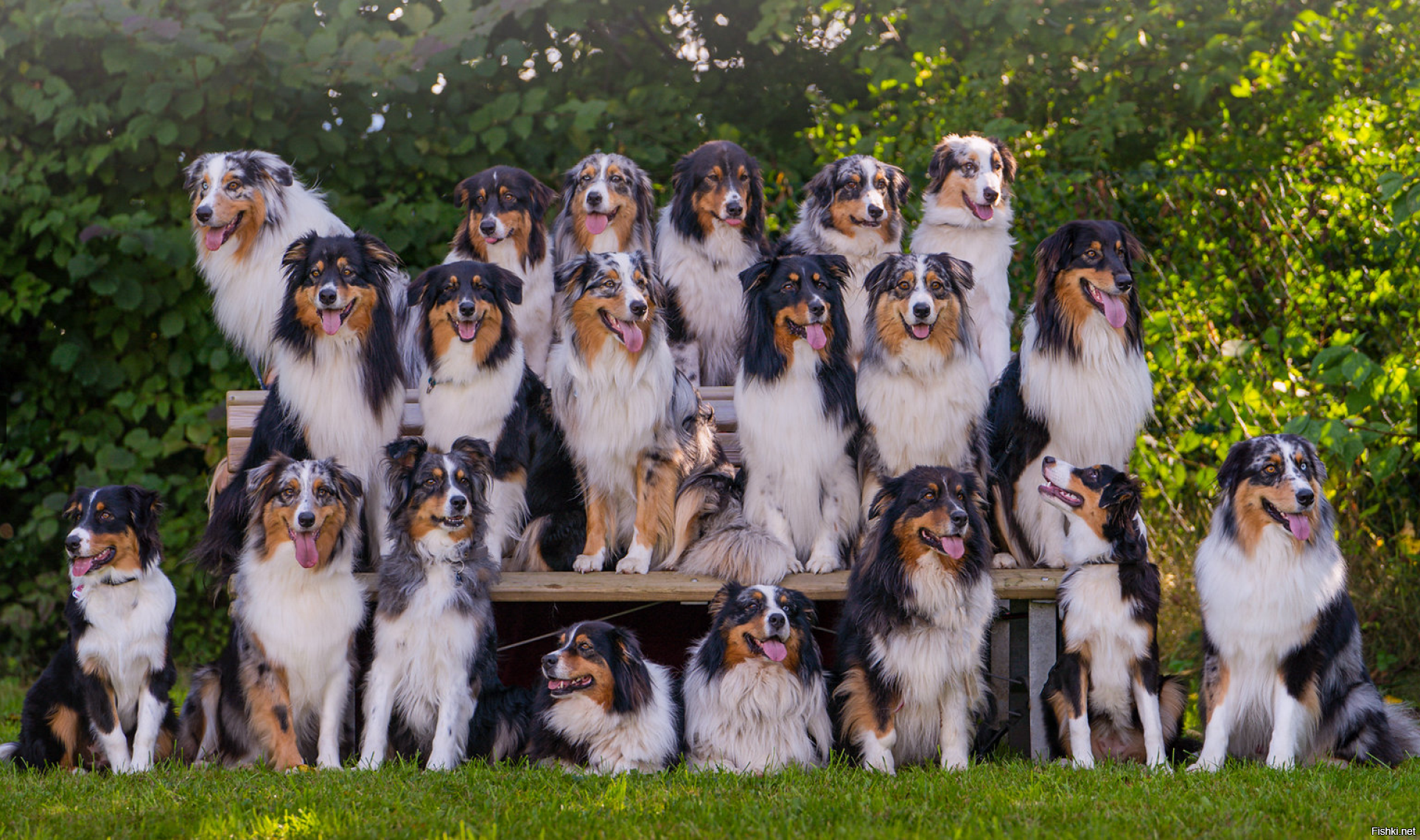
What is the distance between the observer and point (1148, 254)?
678cm

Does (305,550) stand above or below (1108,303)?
below

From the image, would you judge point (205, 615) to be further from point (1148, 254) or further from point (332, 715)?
point (1148, 254)

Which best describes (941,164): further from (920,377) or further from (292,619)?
(292,619)

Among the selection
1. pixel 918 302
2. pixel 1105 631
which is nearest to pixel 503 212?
pixel 918 302

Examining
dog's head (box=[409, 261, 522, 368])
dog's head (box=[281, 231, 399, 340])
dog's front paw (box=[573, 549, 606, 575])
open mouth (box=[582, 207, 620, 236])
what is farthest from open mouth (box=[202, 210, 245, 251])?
dog's front paw (box=[573, 549, 606, 575])

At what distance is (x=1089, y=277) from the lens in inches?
192

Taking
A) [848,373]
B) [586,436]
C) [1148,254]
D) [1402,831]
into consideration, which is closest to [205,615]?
[586,436]

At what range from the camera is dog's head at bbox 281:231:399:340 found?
191 inches

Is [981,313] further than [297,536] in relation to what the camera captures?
Yes

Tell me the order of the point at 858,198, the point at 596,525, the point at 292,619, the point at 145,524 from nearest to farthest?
1. the point at 292,619
2. the point at 145,524
3. the point at 596,525
4. the point at 858,198

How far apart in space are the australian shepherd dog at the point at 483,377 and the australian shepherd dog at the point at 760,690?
946 mm

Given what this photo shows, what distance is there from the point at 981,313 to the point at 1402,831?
2.63 meters

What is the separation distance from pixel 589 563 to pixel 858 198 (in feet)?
6.40

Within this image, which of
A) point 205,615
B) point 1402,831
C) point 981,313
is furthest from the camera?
point 205,615
